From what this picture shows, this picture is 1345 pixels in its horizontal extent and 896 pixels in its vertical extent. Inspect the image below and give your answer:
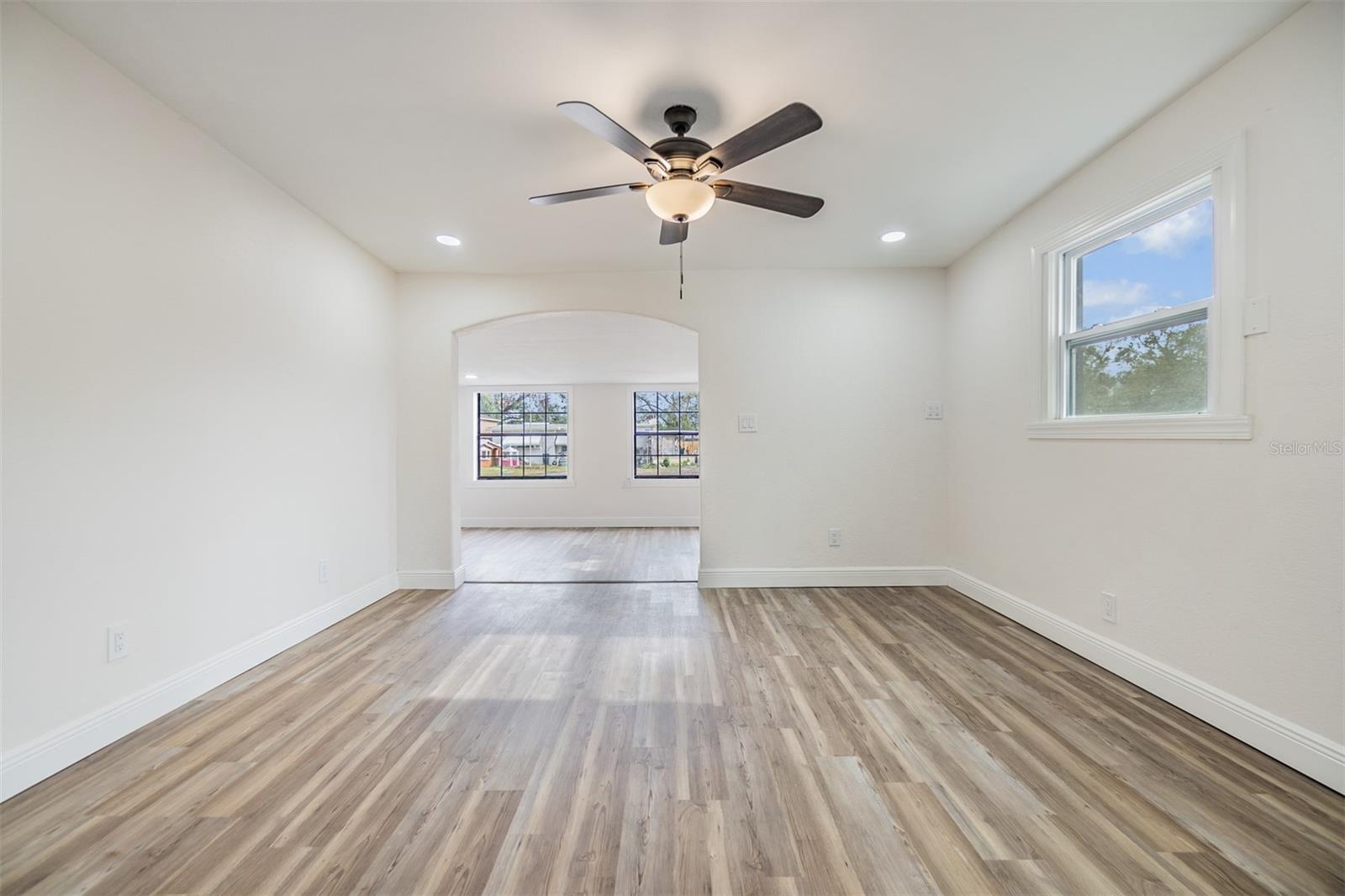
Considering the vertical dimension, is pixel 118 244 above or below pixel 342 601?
above

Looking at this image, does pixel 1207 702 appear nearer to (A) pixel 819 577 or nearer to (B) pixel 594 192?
(A) pixel 819 577

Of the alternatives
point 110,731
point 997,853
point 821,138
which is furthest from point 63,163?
point 997,853

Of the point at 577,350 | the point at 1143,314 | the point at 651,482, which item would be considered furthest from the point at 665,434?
the point at 1143,314

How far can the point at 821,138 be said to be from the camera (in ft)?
7.79

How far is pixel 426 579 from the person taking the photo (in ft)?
13.6

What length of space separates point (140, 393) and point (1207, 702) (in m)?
4.35

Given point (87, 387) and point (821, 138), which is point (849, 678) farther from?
point (87, 387)

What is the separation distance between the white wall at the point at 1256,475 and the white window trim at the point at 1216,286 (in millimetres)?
37

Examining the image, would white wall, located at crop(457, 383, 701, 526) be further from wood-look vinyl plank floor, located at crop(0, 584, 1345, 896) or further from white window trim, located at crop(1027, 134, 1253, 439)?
white window trim, located at crop(1027, 134, 1253, 439)

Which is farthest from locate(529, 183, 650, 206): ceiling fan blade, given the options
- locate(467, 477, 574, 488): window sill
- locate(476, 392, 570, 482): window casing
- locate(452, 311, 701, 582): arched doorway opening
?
locate(467, 477, 574, 488): window sill

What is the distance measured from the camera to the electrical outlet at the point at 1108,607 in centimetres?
250

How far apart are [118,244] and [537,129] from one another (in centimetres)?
167

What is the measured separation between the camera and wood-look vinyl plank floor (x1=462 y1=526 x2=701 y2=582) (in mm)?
4746

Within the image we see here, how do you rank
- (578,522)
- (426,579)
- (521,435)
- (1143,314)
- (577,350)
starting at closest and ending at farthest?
1. (1143,314)
2. (426,579)
3. (577,350)
4. (578,522)
5. (521,435)
